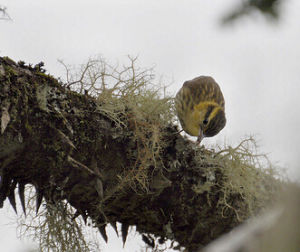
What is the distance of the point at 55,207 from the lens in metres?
2.06

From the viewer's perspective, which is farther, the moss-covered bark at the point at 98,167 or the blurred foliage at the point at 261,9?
the moss-covered bark at the point at 98,167

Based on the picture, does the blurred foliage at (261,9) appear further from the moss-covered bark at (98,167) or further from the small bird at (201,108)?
the small bird at (201,108)

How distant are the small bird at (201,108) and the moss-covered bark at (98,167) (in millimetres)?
855

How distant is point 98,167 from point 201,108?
1.74 meters

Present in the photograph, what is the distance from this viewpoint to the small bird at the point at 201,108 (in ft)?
10.8

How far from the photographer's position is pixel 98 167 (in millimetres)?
1933

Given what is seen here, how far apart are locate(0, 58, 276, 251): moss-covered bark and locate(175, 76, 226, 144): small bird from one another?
0.86 m

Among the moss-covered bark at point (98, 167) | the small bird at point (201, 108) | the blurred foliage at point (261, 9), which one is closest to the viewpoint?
the blurred foliage at point (261, 9)

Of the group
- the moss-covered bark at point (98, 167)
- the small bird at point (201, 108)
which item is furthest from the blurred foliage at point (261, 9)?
the small bird at point (201, 108)

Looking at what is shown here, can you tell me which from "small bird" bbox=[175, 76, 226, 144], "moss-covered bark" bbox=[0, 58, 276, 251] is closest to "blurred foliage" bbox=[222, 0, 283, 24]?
"moss-covered bark" bbox=[0, 58, 276, 251]

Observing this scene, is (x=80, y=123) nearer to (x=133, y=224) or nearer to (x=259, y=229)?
(x=133, y=224)

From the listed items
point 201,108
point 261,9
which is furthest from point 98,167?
point 201,108

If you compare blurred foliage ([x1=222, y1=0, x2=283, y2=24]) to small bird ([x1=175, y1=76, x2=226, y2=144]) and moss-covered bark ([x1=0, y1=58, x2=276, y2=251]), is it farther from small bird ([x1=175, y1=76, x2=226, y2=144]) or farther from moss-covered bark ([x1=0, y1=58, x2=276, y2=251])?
small bird ([x1=175, y1=76, x2=226, y2=144])

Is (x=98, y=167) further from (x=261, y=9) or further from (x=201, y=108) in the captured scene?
(x=201, y=108)
